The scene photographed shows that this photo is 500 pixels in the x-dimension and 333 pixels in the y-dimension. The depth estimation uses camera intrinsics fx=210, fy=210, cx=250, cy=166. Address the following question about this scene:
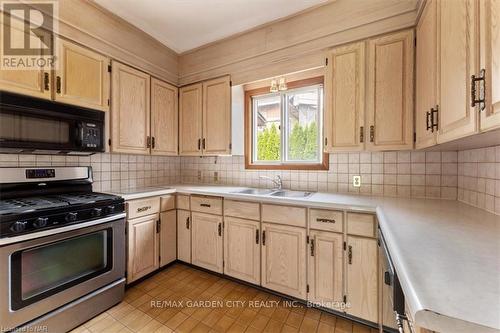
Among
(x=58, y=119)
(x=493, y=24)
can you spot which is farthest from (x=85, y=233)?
(x=493, y=24)

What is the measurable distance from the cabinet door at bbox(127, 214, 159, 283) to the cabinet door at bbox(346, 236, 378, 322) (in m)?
1.83

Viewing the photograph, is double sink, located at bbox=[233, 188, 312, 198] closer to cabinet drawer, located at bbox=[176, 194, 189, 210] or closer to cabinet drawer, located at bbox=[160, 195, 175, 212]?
cabinet drawer, located at bbox=[176, 194, 189, 210]

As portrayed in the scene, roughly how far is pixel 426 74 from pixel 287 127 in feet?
4.54

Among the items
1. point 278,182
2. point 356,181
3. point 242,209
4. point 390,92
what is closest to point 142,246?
point 242,209

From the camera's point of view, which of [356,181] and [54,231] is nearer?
[54,231]

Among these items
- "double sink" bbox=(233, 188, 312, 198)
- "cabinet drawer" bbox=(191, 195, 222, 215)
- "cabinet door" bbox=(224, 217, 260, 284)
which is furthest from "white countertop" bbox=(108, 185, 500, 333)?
"cabinet drawer" bbox=(191, 195, 222, 215)

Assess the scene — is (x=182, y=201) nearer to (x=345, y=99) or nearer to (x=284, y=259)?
(x=284, y=259)

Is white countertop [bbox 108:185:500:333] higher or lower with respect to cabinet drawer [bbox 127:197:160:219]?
higher

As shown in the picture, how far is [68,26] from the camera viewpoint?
1.72 meters

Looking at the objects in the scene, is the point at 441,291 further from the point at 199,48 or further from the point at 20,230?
the point at 199,48

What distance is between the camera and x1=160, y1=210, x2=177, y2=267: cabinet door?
89.3 inches

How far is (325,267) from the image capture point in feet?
A: 5.35

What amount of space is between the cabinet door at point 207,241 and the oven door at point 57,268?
0.70m

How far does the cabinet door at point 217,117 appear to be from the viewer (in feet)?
7.93
